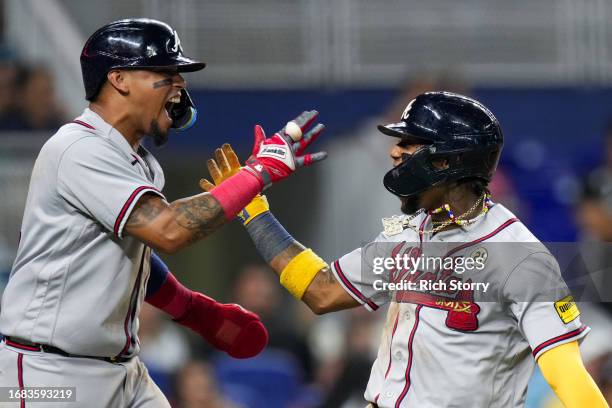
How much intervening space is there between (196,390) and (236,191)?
278 centimetres

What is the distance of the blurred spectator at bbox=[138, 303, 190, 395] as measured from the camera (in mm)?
6336

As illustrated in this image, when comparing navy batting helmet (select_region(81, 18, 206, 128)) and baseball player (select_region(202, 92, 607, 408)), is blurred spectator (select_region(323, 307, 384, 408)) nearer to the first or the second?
baseball player (select_region(202, 92, 607, 408))

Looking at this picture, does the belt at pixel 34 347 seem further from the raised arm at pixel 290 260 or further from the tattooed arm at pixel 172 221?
the raised arm at pixel 290 260

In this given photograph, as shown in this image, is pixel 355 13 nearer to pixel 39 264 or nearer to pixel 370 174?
pixel 370 174

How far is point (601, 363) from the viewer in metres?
5.13

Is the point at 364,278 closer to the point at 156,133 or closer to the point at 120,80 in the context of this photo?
the point at 156,133

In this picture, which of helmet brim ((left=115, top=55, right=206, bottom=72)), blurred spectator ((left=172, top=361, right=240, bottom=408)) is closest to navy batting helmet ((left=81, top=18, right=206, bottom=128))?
helmet brim ((left=115, top=55, right=206, bottom=72))

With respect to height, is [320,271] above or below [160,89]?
below

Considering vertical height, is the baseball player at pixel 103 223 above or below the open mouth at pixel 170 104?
below

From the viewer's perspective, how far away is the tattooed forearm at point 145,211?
3375mm

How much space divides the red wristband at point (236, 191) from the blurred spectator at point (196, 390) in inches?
108

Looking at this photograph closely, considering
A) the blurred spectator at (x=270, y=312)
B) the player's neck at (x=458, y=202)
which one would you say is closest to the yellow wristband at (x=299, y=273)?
the player's neck at (x=458, y=202)

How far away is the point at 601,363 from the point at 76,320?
272cm

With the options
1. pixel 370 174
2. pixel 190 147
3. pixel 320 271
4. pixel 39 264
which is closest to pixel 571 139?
pixel 370 174
